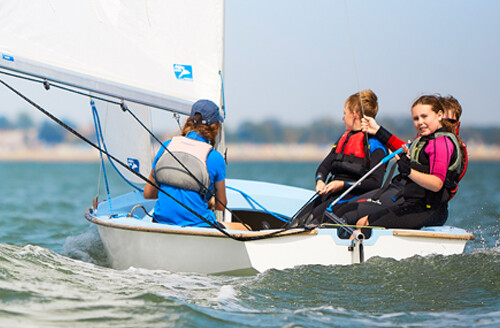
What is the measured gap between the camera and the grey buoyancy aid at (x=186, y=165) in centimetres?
347

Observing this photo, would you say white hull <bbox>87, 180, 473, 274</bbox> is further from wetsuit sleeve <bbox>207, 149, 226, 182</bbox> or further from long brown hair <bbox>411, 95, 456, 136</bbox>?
long brown hair <bbox>411, 95, 456, 136</bbox>

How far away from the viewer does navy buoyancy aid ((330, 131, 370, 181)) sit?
3859mm

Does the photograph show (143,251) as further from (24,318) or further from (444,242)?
(444,242)

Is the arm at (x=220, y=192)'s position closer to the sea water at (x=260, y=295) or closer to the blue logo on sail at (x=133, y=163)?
the sea water at (x=260, y=295)

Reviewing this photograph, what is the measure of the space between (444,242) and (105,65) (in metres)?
2.15

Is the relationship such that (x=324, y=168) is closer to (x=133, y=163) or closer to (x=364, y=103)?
(x=364, y=103)

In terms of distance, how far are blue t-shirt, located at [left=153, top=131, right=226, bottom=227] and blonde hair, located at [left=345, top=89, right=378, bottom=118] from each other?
0.92 m

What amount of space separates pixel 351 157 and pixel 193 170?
1042mm

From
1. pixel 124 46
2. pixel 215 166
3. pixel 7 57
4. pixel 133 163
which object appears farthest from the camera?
pixel 133 163

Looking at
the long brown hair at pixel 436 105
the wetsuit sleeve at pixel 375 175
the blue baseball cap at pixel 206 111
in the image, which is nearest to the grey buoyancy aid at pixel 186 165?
the blue baseball cap at pixel 206 111

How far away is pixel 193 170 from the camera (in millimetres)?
3477

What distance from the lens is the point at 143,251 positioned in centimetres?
357

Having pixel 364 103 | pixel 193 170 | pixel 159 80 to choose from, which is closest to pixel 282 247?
pixel 193 170

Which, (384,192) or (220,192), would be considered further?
(384,192)
